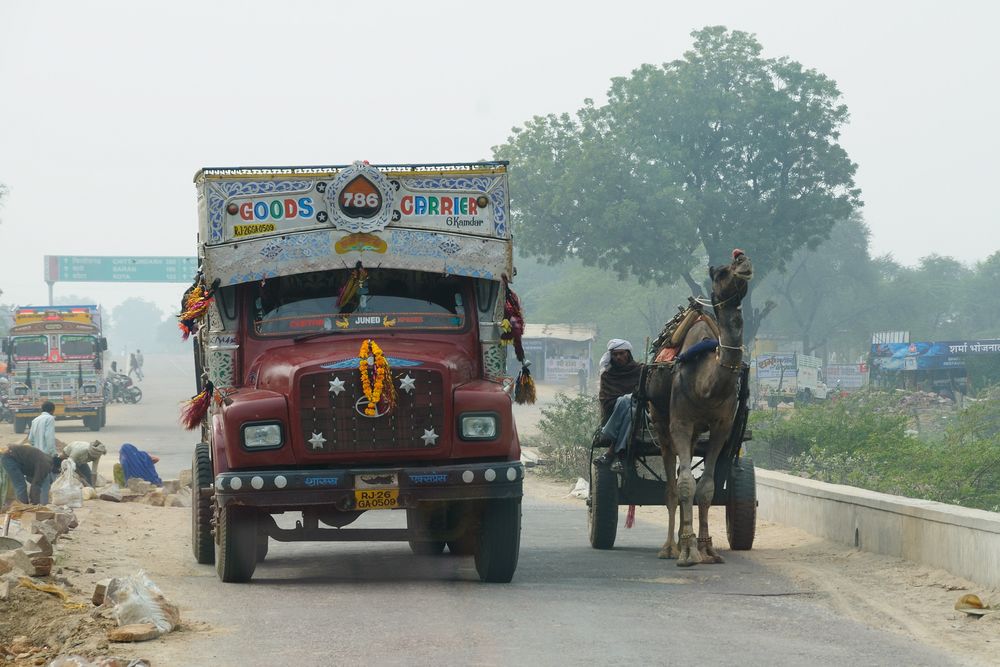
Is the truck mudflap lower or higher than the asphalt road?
higher

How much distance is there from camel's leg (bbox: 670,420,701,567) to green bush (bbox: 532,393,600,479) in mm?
14480

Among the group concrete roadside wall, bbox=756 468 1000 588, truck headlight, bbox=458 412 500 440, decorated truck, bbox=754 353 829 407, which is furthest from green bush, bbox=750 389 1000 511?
decorated truck, bbox=754 353 829 407

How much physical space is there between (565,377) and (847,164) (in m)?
21.8

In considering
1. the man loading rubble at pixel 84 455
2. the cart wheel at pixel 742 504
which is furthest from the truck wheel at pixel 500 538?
the man loading rubble at pixel 84 455

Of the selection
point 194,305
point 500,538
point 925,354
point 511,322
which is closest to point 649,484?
point 511,322

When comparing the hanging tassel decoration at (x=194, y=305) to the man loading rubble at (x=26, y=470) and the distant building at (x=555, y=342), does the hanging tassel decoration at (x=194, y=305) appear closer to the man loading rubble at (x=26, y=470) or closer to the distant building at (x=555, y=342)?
the man loading rubble at (x=26, y=470)

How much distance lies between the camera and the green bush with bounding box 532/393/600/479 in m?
27.9

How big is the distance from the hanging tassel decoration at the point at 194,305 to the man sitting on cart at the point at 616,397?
411cm

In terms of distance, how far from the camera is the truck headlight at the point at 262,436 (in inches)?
412

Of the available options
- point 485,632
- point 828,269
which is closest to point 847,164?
point 828,269

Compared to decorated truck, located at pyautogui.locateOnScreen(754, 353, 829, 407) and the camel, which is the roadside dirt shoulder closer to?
the camel

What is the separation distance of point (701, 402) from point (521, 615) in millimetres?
3729

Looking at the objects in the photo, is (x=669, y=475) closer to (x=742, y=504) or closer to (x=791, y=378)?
(x=742, y=504)

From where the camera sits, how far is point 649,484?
47.3 feet
